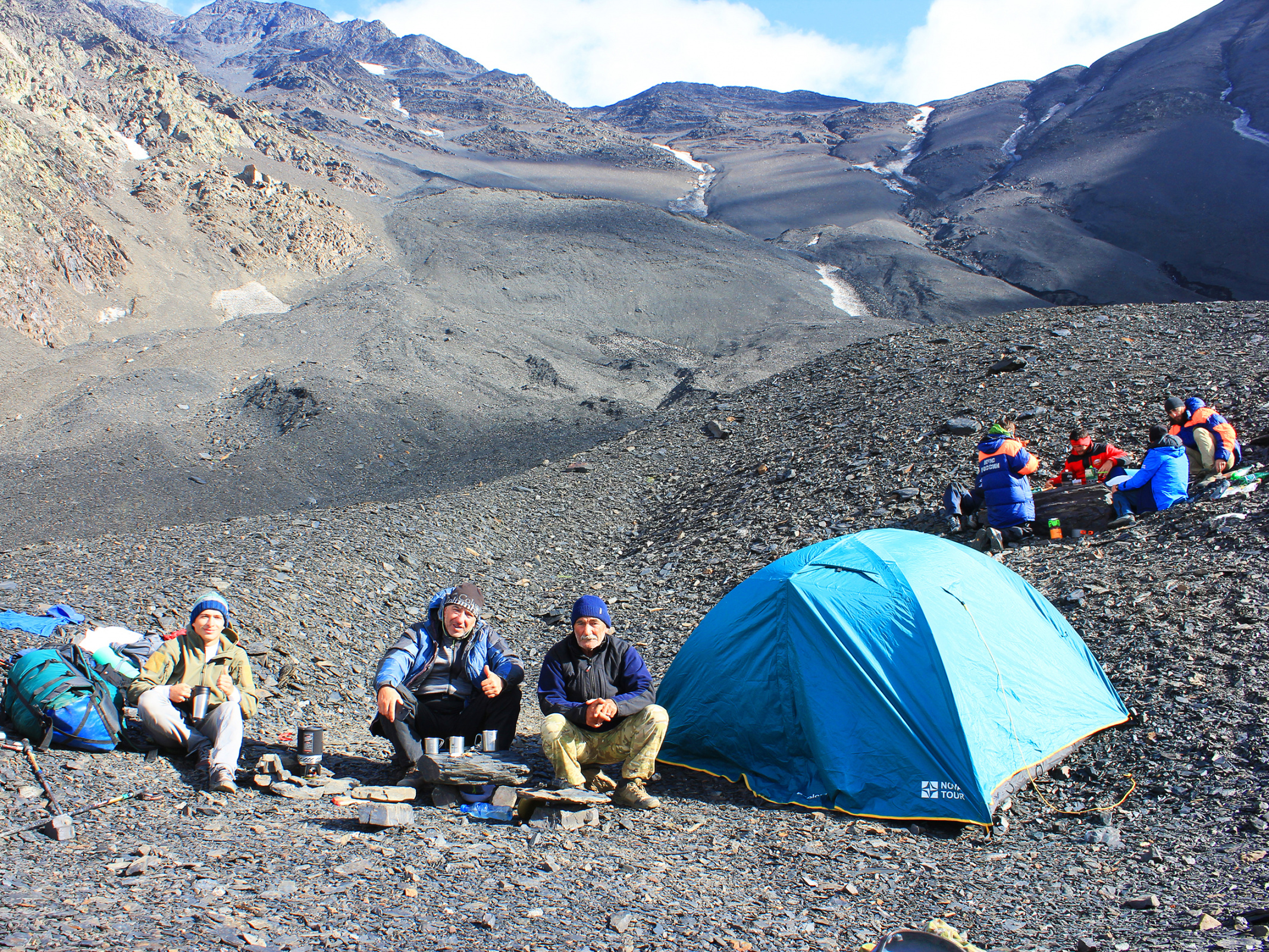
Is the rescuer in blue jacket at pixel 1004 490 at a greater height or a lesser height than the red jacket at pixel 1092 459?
lesser

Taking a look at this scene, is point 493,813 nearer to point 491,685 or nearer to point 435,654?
point 491,685

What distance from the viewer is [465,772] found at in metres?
5.31

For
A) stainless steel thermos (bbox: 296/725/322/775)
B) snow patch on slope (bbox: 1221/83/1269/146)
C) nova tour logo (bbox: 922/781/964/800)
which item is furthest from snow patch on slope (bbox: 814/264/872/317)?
stainless steel thermos (bbox: 296/725/322/775)

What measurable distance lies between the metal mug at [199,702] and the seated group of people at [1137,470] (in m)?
8.61

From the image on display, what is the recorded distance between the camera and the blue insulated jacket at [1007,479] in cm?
987

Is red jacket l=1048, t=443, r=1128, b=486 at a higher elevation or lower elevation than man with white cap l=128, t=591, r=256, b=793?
higher

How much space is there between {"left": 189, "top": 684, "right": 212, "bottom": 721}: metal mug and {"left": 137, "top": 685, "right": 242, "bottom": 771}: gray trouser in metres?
0.10

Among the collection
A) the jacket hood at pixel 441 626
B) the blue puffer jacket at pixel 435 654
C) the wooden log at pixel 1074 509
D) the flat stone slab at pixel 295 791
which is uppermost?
the wooden log at pixel 1074 509

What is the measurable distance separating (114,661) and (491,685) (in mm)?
2859

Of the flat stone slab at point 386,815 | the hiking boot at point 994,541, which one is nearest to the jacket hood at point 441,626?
the flat stone slab at point 386,815

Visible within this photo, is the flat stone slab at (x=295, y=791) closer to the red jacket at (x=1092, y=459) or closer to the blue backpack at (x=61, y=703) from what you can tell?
the blue backpack at (x=61, y=703)

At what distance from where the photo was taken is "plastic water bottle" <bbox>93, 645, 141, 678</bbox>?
595 cm

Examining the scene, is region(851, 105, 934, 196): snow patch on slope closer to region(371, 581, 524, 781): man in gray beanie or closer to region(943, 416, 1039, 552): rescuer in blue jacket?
region(943, 416, 1039, 552): rescuer in blue jacket

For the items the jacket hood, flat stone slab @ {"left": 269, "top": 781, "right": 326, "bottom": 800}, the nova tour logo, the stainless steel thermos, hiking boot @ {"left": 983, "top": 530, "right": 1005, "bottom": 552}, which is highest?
hiking boot @ {"left": 983, "top": 530, "right": 1005, "bottom": 552}
